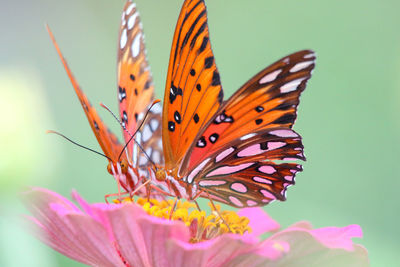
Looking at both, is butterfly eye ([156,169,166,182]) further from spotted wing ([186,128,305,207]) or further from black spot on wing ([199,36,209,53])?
black spot on wing ([199,36,209,53])

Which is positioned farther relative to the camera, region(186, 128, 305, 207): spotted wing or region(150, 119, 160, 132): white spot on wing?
region(150, 119, 160, 132): white spot on wing

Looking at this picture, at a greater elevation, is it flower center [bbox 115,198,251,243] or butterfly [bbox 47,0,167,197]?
butterfly [bbox 47,0,167,197]

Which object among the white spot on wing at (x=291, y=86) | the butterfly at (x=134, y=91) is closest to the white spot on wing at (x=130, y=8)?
the butterfly at (x=134, y=91)

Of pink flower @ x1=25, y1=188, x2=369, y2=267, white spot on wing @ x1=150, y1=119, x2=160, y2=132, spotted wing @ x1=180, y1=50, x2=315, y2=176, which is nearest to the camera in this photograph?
pink flower @ x1=25, y1=188, x2=369, y2=267

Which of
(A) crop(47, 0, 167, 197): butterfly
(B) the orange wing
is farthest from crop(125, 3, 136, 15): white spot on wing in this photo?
(B) the orange wing

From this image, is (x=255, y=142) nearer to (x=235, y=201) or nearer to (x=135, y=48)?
(x=235, y=201)

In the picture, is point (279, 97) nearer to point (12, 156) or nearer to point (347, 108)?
point (12, 156)
